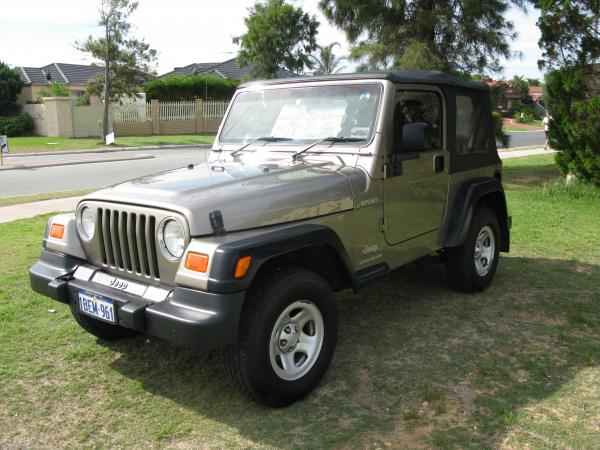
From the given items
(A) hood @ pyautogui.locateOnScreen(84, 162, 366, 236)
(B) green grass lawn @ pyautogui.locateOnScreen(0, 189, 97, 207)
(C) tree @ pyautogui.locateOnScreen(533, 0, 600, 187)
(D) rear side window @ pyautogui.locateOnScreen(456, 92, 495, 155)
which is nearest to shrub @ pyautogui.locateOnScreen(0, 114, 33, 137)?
(B) green grass lawn @ pyautogui.locateOnScreen(0, 189, 97, 207)

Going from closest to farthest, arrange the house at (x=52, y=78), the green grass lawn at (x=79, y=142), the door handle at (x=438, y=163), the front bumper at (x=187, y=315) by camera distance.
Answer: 1. the front bumper at (x=187, y=315)
2. the door handle at (x=438, y=163)
3. the green grass lawn at (x=79, y=142)
4. the house at (x=52, y=78)

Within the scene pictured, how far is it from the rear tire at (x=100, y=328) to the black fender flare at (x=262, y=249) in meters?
1.58

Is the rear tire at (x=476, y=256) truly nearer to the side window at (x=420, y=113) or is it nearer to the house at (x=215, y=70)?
the side window at (x=420, y=113)

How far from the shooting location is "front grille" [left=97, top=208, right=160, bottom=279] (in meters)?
3.25

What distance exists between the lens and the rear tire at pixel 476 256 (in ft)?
16.8

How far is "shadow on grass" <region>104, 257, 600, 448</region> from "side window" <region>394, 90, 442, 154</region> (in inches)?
56.2

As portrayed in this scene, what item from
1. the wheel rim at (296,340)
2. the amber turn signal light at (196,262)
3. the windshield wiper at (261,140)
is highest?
the windshield wiper at (261,140)

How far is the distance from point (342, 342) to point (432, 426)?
1213 mm

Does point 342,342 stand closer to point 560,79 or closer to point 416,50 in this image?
point 560,79

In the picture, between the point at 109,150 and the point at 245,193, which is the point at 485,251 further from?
the point at 109,150

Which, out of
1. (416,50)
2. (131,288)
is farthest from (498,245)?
(416,50)

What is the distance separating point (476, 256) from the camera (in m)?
5.41

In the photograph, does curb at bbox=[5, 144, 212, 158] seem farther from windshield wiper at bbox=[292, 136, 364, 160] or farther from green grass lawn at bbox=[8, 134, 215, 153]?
windshield wiper at bbox=[292, 136, 364, 160]

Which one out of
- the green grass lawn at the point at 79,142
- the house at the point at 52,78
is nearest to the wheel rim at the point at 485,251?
the green grass lawn at the point at 79,142
